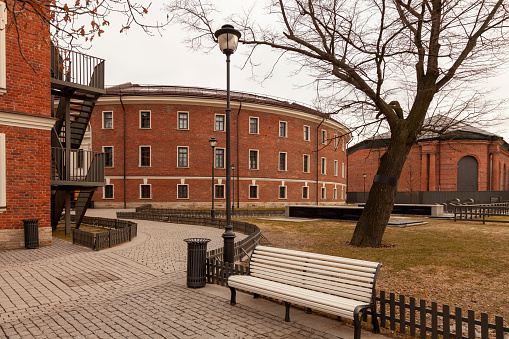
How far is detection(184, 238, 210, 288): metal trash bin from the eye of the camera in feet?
23.3

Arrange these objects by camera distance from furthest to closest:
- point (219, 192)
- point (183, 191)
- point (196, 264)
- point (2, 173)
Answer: point (219, 192)
point (183, 191)
point (2, 173)
point (196, 264)

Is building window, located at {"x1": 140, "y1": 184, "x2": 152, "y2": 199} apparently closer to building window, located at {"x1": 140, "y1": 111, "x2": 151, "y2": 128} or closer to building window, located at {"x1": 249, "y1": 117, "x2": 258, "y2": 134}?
building window, located at {"x1": 140, "y1": 111, "x2": 151, "y2": 128}

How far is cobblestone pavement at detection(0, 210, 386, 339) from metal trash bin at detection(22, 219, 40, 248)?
86.3 inches

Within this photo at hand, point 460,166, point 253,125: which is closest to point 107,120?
point 253,125

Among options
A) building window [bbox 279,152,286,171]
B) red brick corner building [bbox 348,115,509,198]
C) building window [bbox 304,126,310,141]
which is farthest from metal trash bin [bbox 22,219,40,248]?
red brick corner building [bbox 348,115,509,198]

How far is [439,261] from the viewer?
975 cm

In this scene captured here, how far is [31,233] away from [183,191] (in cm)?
2350

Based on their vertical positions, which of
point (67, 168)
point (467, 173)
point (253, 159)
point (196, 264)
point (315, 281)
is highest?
point (253, 159)

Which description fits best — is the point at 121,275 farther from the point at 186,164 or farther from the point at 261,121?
the point at 261,121

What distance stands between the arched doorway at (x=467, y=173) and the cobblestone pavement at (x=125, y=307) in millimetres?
52316

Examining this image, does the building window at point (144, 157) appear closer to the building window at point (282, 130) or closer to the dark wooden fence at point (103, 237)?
the building window at point (282, 130)

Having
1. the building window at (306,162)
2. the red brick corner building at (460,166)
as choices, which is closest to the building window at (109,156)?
the building window at (306,162)

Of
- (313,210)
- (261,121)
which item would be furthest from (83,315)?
(261,121)

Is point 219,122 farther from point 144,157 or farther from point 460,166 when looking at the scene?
point 460,166
